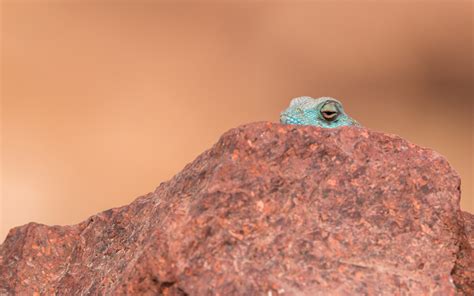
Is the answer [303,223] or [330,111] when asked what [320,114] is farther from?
[303,223]

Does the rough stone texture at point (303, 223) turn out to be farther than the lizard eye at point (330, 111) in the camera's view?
No

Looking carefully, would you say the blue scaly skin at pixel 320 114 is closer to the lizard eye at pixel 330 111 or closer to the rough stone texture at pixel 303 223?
the lizard eye at pixel 330 111

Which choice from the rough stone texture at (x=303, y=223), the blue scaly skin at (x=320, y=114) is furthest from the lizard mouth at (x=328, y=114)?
the rough stone texture at (x=303, y=223)

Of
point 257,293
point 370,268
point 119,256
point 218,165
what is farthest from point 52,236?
point 370,268

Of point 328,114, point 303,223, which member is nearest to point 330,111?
point 328,114

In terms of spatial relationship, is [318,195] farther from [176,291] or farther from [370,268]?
[176,291]

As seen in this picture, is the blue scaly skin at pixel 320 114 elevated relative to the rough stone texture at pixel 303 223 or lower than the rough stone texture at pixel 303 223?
elevated

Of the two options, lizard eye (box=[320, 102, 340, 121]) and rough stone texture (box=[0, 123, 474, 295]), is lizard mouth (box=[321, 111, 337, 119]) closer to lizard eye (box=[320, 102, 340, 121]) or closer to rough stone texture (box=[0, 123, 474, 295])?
lizard eye (box=[320, 102, 340, 121])
